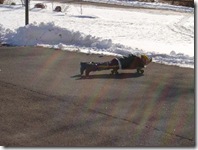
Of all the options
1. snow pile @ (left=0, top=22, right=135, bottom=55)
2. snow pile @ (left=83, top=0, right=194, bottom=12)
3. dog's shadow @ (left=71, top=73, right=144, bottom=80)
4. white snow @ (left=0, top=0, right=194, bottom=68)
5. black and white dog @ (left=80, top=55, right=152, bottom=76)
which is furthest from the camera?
snow pile @ (left=83, top=0, right=194, bottom=12)

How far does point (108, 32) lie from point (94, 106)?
502 inches

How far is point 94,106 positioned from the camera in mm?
7844

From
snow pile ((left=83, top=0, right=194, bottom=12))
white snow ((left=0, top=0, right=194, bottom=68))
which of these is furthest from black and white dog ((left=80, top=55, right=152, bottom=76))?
snow pile ((left=83, top=0, right=194, bottom=12))

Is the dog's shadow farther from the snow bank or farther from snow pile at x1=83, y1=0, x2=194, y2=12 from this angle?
snow pile at x1=83, y1=0, x2=194, y2=12

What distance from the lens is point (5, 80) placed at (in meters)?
9.64

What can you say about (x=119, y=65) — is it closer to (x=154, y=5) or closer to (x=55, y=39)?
(x=55, y=39)

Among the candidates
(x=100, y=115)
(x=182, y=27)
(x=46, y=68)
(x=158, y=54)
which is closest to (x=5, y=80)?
(x=46, y=68)

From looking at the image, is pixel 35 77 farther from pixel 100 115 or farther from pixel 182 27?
pixel 182 27

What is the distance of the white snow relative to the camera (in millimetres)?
14555

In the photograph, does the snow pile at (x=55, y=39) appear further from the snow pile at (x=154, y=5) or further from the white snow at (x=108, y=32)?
the snow pile at (x=154, y=5)

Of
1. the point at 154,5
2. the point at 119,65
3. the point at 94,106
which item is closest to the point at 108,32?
the point at 119,65

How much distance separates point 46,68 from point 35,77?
3.46ft

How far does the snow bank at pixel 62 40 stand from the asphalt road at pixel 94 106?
2503 millimetres

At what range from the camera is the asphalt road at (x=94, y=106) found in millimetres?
6343
